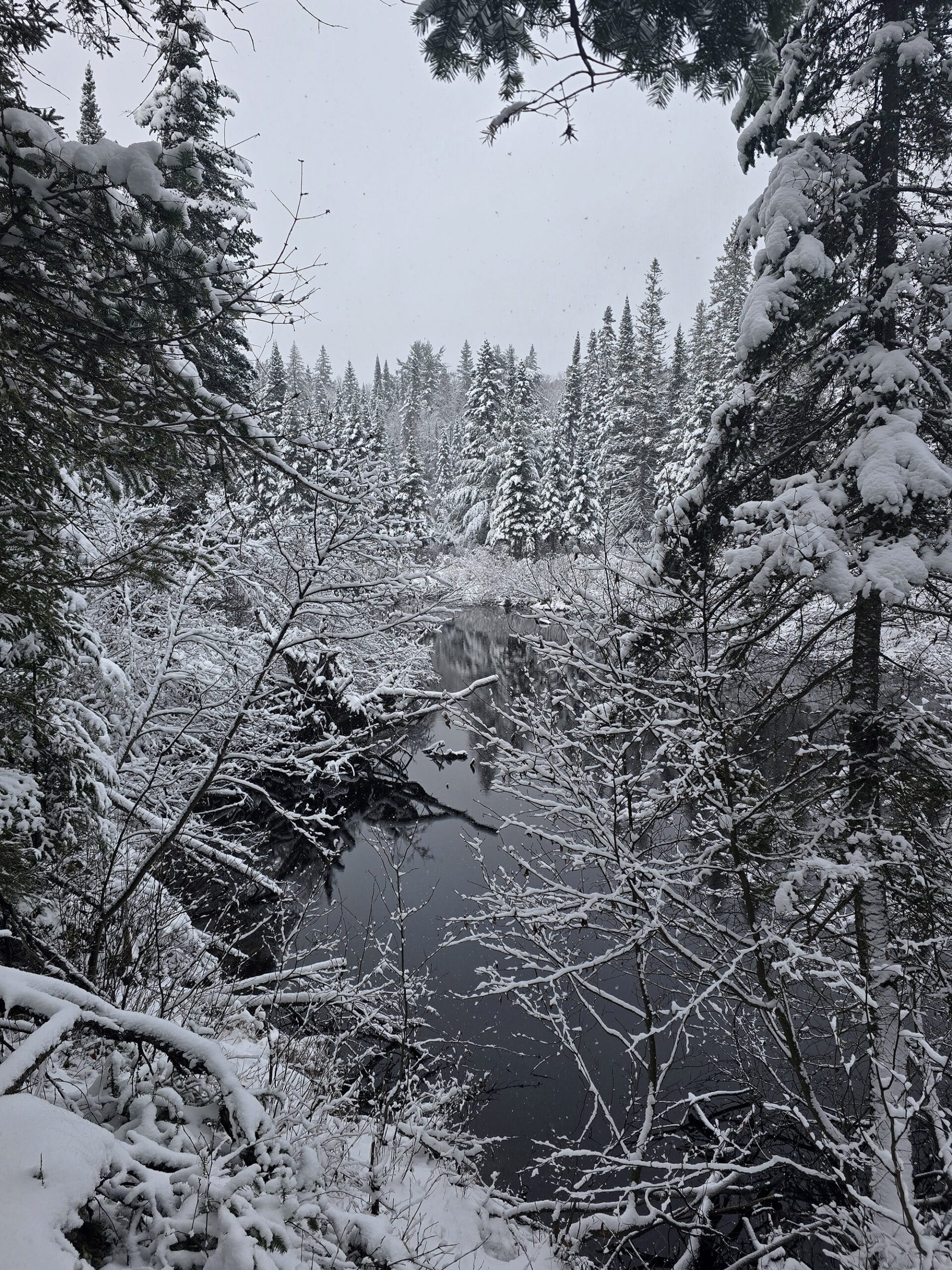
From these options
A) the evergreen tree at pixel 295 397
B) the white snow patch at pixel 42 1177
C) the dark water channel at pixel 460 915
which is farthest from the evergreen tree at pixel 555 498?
the white snow patch at pixel 42 1177

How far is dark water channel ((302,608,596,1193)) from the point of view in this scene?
7320mm

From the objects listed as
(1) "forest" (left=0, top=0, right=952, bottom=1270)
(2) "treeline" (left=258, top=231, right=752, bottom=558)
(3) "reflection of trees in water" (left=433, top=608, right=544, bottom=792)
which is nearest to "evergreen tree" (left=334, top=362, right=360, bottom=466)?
(2) "treeline" (left=258, top=231, right=752, bottom=558)

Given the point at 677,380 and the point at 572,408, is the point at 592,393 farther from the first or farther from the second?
the point at 677,380

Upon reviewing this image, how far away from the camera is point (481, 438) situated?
48562mm

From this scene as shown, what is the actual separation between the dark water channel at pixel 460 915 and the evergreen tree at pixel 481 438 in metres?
27.5

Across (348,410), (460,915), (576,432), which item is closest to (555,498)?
(576,432)

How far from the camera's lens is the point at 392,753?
55.5 feet

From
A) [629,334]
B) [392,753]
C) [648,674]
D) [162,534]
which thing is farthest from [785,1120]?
[629,334]

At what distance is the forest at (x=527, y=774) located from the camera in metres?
2.57

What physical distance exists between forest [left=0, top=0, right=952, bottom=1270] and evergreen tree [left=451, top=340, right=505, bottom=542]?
36820mm

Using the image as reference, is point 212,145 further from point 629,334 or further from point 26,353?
point 629,334

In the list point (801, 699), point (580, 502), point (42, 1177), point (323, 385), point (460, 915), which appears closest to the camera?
point (42, 1177)

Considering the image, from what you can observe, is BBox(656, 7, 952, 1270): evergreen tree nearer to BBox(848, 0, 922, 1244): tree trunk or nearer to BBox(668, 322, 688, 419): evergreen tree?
BBox(848, 0, 922, 1244): tree trunk

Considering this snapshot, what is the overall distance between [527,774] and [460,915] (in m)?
5.46
